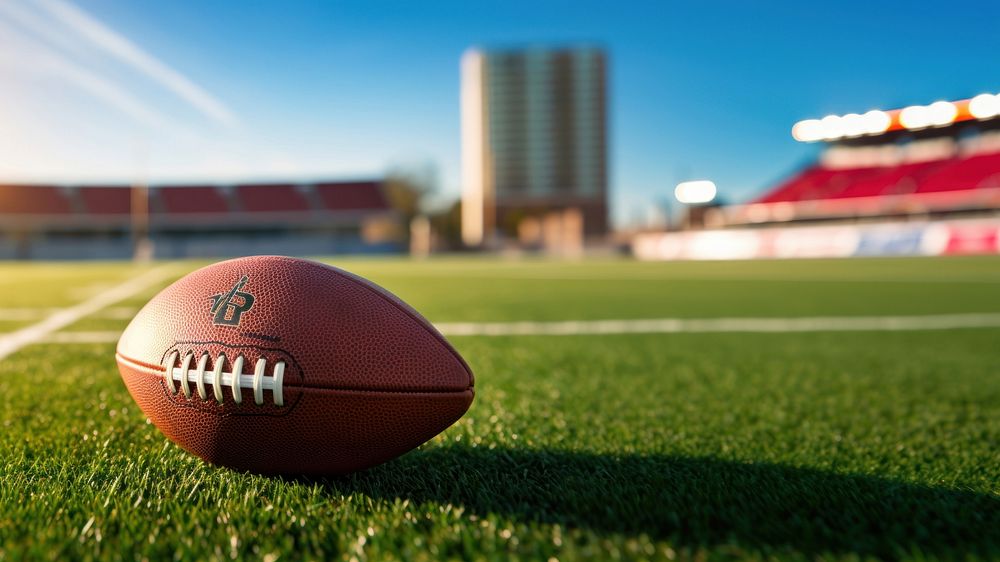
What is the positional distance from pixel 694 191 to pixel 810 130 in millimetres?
13276

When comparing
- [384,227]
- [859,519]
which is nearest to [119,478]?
[859,519]

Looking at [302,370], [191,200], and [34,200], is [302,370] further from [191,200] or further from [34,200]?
[34,200]

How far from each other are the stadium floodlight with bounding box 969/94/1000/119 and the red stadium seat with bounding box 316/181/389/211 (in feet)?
93.0

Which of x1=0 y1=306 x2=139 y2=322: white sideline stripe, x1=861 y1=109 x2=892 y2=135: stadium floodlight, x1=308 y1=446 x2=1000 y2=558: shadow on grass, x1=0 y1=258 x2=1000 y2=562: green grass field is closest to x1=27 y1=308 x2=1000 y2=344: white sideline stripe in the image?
x1=0 y1=306 x2=139 y2=322: white sideline stripe

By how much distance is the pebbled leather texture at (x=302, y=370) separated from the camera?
1135 millimetres

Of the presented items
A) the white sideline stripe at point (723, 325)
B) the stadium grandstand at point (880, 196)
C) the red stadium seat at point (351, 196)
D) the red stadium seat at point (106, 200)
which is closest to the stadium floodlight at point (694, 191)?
the stadium grandstand at point (880, 196)

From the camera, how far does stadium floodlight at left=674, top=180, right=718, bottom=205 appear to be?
45031 mm

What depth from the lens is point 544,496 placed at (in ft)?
3.68

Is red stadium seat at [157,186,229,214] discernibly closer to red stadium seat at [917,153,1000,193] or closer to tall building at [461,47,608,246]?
tall building at [461,47,608,246]

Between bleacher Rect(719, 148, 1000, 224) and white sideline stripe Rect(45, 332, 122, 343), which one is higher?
bleacher Rect(719, 148, 1000, 224)

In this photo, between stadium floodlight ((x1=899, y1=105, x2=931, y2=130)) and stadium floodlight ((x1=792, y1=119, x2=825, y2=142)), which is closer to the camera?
stadium floodlight ((x1=899, y1=105, x2=931, y2=130))

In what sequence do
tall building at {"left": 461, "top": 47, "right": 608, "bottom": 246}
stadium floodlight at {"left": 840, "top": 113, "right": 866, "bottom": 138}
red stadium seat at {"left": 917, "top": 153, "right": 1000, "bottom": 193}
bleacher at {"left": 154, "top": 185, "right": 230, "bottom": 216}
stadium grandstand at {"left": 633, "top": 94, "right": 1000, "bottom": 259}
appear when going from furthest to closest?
1. tall building at {"left": 461, "top": 47, "right": 608, "bottom": 246}
2. bleacher at {"left": 154, "top": 185, "right": 230, "bottom": 216}
3. stadium floodlight at {"left": 840, "top": 113, "right": 866, "bottom": 138}
4. red stadium seat at {"left": 917, "top": 153, "right": 1000, "bottom": 193}
5. stadium grandstand at {"left": 633, "top": 94, "right": 1000, "bottom": 259}

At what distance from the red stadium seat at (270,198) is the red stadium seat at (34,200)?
30.1ft

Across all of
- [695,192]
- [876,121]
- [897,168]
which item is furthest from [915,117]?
[695,192]
